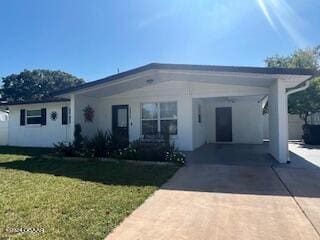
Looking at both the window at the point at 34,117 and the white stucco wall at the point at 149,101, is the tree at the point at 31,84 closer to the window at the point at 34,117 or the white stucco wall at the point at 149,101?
the window at the point at 34,117

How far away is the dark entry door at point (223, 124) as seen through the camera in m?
18.9

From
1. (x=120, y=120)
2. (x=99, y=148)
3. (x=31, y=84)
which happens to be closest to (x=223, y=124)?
(x=120, y=120)

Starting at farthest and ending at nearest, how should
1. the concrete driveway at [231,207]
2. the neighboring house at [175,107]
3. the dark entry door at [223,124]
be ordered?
the dark entry door at [223,124], the neighboring house at [175,107], the concrete driveway at [231,207]

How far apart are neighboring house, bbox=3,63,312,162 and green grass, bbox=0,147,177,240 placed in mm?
3667

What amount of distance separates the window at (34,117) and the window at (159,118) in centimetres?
638

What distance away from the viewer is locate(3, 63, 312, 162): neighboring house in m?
10.6

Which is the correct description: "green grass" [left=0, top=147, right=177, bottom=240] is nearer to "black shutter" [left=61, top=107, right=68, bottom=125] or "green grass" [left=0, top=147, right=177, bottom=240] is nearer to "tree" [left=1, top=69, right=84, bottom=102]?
"black shutter" [left=61, top=107, right=68, bottom=125]

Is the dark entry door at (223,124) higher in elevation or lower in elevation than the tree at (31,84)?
lower

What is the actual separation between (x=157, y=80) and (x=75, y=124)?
12.8ft

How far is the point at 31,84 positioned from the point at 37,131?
126 feet

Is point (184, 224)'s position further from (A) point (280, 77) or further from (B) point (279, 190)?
(A) point (280, 77)

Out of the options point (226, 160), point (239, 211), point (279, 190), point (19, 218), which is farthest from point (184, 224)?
point (226, 160)

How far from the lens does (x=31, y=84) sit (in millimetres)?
52875

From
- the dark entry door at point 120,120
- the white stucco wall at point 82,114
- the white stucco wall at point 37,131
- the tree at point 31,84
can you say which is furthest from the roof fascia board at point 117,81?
the tree at point 31,84
